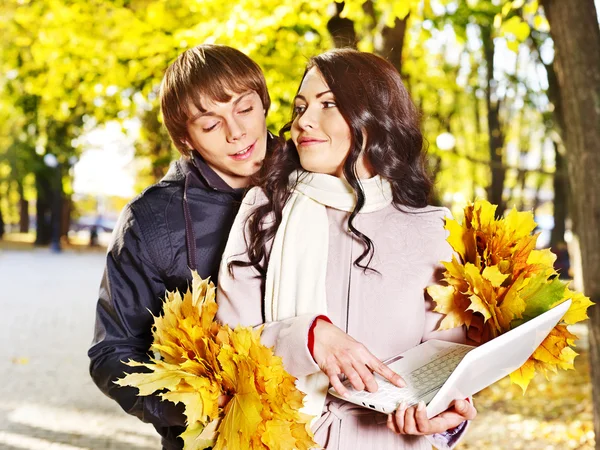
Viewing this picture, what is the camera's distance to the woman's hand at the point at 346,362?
6.48 feet

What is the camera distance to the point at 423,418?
193cm

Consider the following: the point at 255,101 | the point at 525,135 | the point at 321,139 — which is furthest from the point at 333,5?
the point at 525,135

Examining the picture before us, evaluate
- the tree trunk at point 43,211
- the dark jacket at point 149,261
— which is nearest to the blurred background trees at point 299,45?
the dark jacket at point 149,261

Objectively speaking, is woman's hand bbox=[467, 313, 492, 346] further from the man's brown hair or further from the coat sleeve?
the man's brown hair

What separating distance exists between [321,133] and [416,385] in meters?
0.82

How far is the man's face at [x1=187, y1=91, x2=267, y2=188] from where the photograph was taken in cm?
257

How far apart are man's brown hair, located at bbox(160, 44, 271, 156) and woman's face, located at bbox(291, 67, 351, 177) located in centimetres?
33

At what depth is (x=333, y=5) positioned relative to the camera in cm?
573

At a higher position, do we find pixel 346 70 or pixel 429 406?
pixel 346 70

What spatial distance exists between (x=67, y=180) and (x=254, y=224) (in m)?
29.1

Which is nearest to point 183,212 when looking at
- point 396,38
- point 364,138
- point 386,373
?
point 364,138

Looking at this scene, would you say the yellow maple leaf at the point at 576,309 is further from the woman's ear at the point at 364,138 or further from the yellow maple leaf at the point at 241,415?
the yellow maple leaf at the point at 241,415

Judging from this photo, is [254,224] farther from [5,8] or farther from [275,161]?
[5,8]

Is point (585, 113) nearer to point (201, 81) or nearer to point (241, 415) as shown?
point (201, 81)
